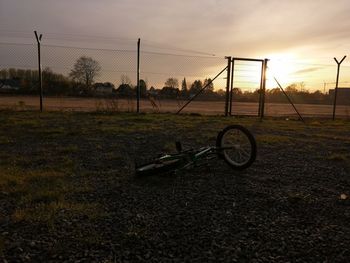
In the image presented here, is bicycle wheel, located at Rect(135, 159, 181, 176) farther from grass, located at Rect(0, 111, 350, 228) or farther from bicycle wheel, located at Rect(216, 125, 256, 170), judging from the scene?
bicycle wheel, located at Rect(216, 125, 256, 170)

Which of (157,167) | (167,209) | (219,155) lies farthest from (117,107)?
(167,209)

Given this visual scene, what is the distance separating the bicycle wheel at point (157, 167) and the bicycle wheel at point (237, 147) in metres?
0.96

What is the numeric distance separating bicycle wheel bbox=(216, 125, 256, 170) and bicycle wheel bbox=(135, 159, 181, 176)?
3.15 ft

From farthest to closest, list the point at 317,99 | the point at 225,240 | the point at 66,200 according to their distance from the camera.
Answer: the point at 317,99 → the point at 66,200 → the point at 225,240

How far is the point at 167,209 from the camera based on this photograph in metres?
3.74

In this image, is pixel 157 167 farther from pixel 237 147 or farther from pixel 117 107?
pixel 117 107

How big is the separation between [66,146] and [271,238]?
5033 millimetres

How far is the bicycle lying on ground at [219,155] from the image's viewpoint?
16.2ft

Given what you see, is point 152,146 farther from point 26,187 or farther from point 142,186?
point 26,187

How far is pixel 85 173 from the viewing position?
5.07 metres

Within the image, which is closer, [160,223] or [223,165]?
[160,223]

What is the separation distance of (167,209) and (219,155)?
2.18m

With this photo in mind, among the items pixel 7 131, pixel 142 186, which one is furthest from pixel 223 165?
pixel 7 131

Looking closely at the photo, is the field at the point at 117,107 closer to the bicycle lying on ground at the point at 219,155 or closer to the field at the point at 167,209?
the field at the point at 167,209
